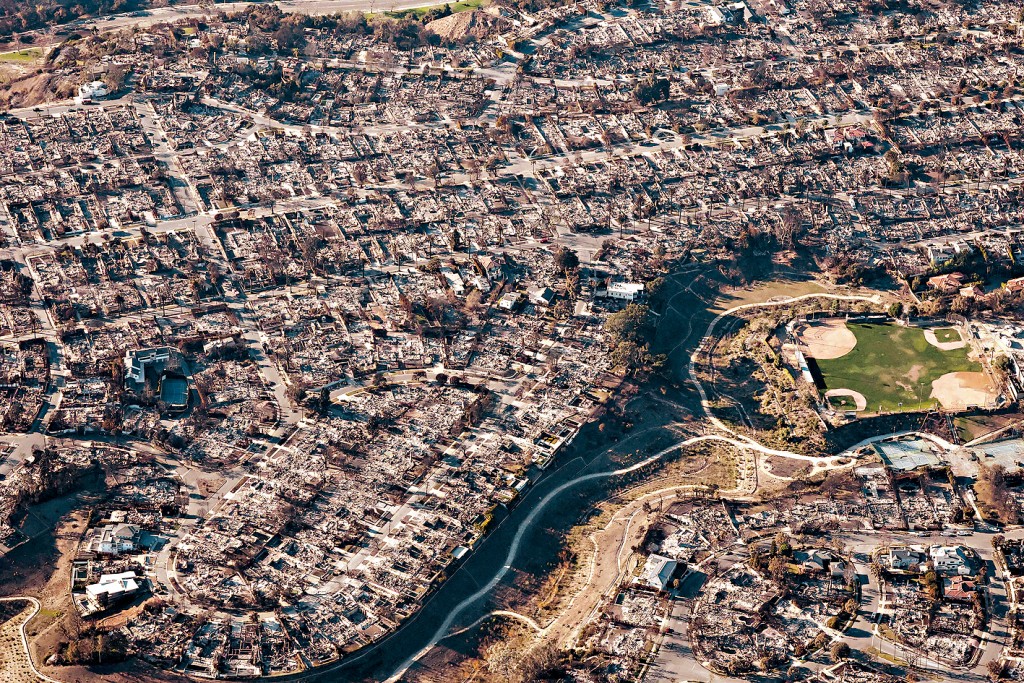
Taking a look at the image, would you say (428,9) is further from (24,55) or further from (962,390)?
(962,390)

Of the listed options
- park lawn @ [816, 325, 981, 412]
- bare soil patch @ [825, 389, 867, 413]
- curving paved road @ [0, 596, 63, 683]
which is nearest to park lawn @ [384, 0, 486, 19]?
park lawn @ [816, 325, 981, 412]

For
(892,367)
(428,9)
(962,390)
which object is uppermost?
(962,390)

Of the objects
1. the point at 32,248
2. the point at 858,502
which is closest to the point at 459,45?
the point at 32,248

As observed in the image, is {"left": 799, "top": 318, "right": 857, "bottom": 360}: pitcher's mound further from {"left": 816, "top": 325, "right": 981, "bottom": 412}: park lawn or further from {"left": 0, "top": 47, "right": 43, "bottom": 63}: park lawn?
{"left": 0, "top": 47, "right": 43, "bottom": 63}: park lawn

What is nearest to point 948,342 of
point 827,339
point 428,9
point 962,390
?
point 962,390

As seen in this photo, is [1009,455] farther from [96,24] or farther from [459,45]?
[96,24]

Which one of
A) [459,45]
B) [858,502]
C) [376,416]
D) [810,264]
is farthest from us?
[459,45]
